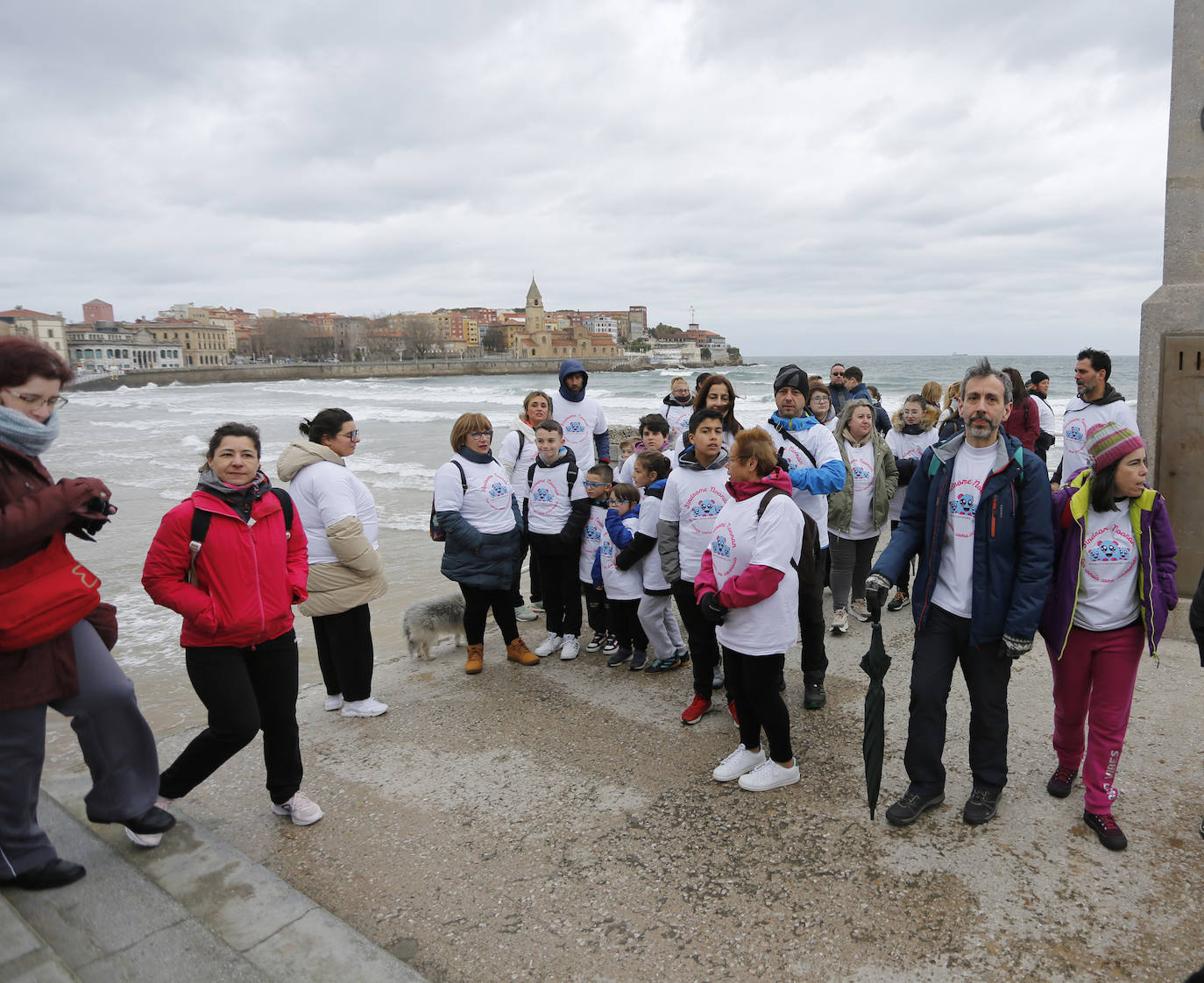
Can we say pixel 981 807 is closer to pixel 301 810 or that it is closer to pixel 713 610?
pixel 713 610

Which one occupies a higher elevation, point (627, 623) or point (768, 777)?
point (627, 623)

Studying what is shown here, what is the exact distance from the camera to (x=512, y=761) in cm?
370

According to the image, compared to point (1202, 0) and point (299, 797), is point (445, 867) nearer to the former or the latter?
point (299, 797)

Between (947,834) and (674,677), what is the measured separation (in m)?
1.99

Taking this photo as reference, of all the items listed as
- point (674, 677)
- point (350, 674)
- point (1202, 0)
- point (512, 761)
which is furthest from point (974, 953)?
point (1202, 0)

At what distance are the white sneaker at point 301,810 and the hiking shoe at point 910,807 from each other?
241 centimetres

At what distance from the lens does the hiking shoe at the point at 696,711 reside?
4.05 meters

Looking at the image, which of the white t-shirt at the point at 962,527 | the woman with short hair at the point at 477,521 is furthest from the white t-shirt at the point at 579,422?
the white t-shirt at the point at 962,527

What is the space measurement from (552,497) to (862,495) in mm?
2166

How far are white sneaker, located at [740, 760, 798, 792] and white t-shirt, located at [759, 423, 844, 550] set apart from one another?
4.79ft

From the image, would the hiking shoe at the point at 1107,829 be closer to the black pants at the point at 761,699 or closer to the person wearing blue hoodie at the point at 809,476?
the black pants at the point at 761,699

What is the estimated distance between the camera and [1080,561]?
2.98m

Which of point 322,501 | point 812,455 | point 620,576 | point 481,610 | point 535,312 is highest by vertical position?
point 535,312

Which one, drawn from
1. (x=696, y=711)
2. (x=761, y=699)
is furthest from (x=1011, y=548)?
(x=696, y=711)
